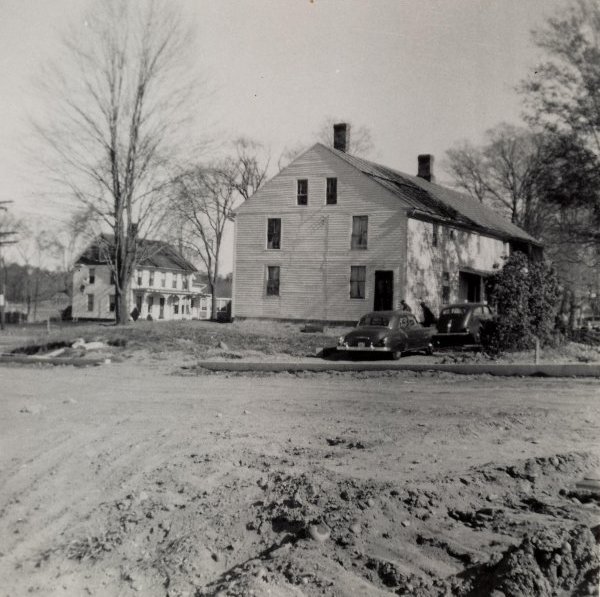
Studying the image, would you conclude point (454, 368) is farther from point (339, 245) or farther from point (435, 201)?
point (435, 201)

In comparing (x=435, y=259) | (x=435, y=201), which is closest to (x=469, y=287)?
(x=435, y=201)

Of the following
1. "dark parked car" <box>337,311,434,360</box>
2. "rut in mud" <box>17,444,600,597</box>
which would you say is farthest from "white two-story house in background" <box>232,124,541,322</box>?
"rut in mud" <box>17,444,600,597</box>

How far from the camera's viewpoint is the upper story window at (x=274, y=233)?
108 ft

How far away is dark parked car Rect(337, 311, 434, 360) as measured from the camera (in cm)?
1780

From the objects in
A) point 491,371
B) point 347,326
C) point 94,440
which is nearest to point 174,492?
point 94,440

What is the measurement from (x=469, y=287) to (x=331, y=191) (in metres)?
10.3

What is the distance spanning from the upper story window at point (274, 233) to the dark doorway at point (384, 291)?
208 inches

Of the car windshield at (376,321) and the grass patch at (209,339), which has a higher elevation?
the car windshield at (376,321)

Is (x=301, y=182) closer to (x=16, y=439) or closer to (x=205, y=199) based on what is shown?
(x=205, y=199)

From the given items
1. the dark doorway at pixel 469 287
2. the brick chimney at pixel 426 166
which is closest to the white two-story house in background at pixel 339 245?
the dark doorway at pixel 469 287

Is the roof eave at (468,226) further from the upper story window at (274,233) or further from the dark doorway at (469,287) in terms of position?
the upper story window at (274,233)

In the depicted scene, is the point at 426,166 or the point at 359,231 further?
the point at 426,166

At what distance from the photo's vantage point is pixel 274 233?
33.0 m

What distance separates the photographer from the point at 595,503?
588cm
